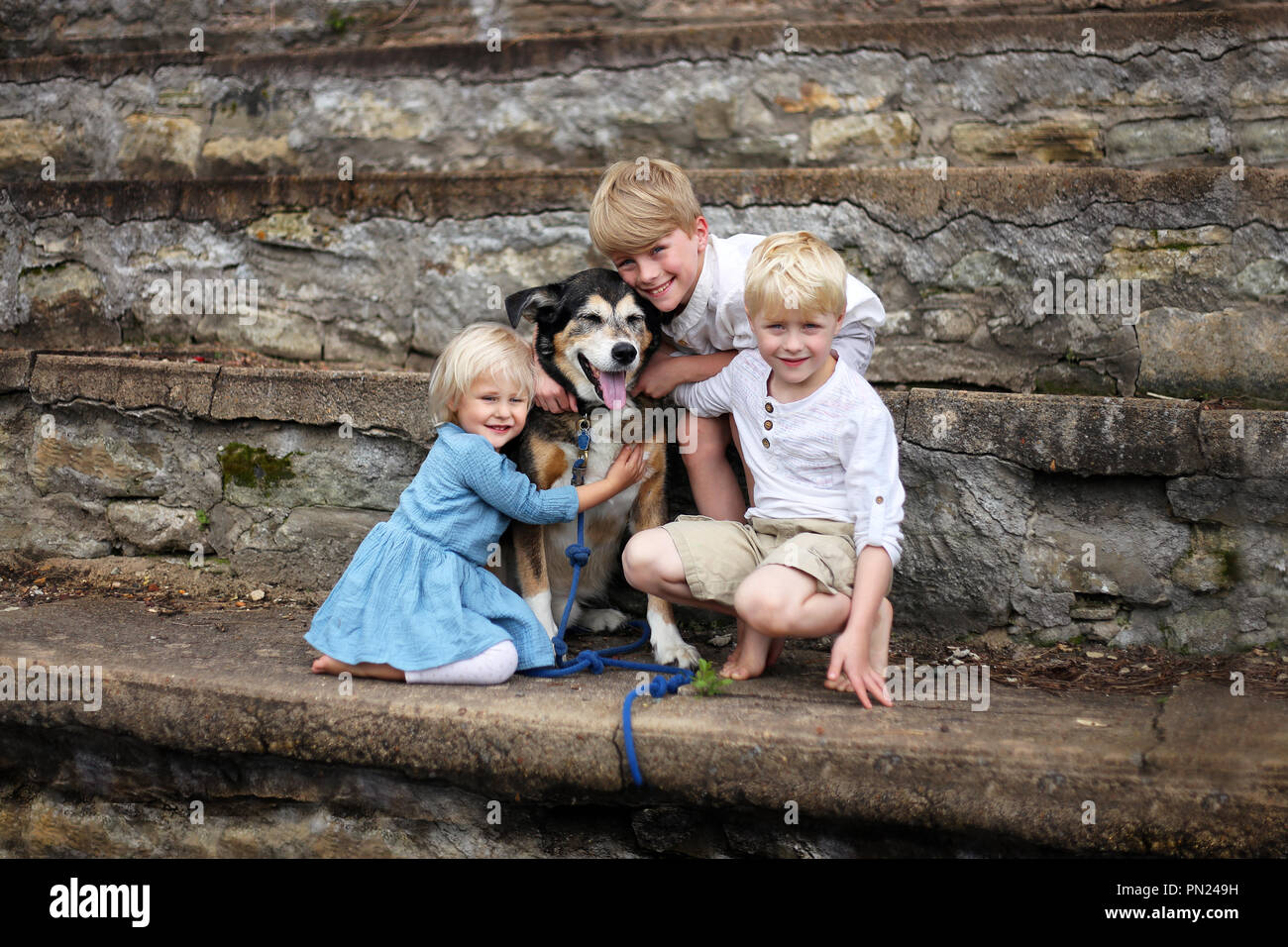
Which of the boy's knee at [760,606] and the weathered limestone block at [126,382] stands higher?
the weathered limestone block at [126,382]

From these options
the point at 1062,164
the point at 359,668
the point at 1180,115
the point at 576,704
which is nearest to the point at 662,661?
the point at 576,704

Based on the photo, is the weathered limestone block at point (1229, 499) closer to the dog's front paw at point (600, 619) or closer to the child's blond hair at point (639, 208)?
the child's blond hair at point (639, 208)

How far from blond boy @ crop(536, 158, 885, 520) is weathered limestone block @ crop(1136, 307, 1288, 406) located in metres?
1.14

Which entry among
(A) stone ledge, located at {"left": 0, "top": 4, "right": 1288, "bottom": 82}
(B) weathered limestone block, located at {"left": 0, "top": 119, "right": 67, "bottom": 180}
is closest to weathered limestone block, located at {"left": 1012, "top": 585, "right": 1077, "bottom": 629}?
(A) stone ledge, located at {"left": 0, "top": 4, "right": 1288, "bottom": 82}

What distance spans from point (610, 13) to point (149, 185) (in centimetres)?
232

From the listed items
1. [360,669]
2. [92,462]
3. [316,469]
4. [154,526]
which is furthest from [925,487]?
[92,462]

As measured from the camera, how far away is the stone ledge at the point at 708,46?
4.20 m

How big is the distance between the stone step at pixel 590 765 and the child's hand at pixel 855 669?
0.06m

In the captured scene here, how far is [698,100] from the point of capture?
4.77 m

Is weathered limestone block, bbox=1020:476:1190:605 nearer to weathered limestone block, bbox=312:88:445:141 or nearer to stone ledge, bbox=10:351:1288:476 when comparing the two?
stone ledge, bbox=10:351:1288:476

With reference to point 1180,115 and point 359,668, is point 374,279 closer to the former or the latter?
point 359,668

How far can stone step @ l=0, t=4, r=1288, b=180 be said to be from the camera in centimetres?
425

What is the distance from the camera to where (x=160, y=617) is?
3.74 m

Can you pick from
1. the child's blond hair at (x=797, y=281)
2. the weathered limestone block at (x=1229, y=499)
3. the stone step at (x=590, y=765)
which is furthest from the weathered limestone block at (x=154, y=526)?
the weathered limestone block at (x=1229, y=499)
